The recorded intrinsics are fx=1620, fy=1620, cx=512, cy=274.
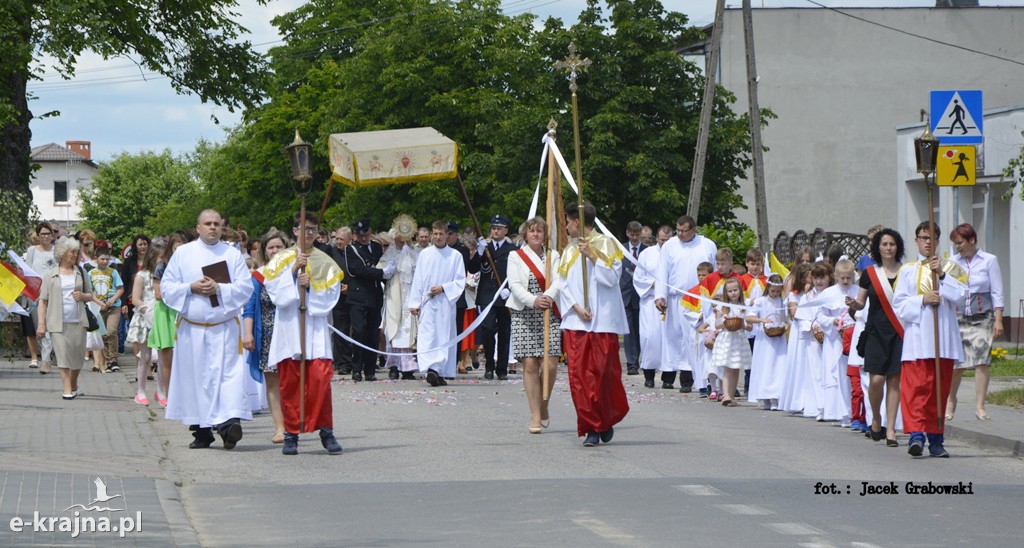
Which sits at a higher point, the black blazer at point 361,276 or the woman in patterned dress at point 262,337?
the black blazer at point 361,276

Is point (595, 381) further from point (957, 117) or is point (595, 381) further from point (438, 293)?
point (438, 293)

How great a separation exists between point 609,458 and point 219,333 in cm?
320

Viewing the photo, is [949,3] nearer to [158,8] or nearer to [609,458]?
[158,8]

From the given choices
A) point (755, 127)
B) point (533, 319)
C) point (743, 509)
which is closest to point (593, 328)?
point (533, 319)

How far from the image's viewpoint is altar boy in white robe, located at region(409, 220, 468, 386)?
20.8 meters

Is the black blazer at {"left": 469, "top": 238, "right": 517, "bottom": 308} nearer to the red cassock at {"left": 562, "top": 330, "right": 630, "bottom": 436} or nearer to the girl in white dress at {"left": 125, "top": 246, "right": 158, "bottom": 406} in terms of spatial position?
the girl in white dress at {"left": 125, "top": 246, "right": 158, "bottom": 406}

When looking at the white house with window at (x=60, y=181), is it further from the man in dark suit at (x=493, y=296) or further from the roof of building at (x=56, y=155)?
the man in dark suit at (x=493, y=296)

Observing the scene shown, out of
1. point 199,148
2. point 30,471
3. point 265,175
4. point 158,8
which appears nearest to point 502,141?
point 158,8

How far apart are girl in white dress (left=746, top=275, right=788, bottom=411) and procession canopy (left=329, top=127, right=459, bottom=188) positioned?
6.68 meters

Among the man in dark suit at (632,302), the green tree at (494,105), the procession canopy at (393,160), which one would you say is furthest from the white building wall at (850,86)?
the procession canopy at (393,160)

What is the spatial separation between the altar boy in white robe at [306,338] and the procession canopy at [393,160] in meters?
9.83

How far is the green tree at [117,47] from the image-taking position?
90.2 ft

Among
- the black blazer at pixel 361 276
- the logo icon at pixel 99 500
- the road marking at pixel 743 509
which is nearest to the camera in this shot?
the logo icon at pixel 99 500

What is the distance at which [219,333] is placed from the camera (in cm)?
1262
